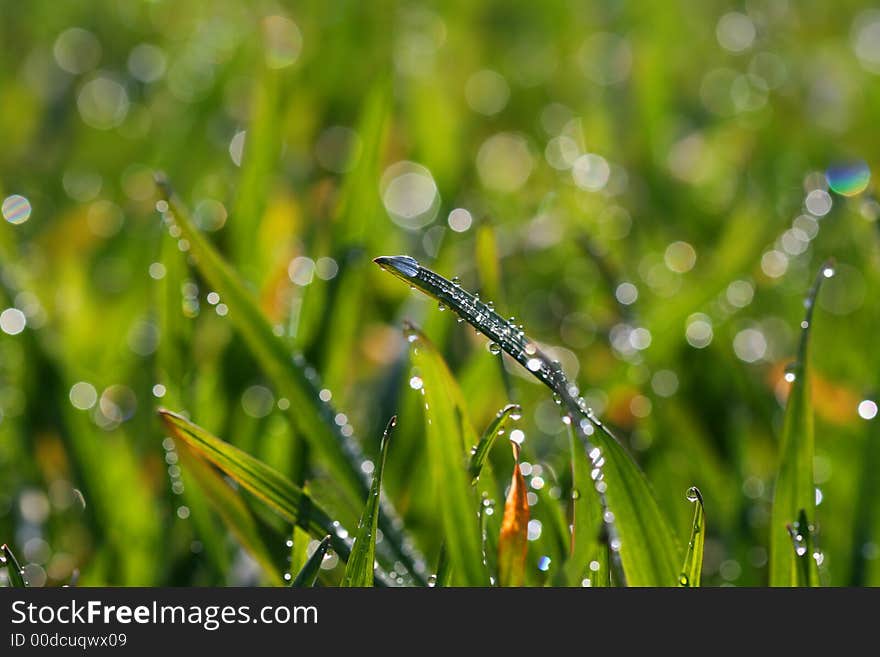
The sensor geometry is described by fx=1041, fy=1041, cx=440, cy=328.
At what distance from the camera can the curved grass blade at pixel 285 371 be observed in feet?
2.74

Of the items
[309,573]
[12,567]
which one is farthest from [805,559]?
[12,567]

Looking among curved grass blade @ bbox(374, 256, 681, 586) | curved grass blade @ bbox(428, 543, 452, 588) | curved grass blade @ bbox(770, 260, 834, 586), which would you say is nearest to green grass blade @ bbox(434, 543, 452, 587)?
curved grass blade @ bbox(428, 543, 452, 588)

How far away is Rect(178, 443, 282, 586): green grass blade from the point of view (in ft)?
2.55

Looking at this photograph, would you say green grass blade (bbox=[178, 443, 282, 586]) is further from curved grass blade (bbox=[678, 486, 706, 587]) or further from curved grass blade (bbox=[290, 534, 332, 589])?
curved grass blade (bbox=[678, 486, 706, 587])

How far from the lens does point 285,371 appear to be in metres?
0.87

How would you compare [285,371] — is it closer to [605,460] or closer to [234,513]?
[234,513]

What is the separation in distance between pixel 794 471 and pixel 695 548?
128 mm

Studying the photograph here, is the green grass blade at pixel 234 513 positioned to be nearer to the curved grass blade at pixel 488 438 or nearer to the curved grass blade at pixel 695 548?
the curved grass blade at pixel 488 438

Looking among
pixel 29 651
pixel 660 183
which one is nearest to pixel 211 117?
pixel 660 183

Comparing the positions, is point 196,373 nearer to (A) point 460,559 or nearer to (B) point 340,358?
(B) point 340,358

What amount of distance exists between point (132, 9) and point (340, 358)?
1715mm

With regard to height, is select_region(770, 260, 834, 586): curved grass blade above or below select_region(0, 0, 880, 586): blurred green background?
below

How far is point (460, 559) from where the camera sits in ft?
2.28

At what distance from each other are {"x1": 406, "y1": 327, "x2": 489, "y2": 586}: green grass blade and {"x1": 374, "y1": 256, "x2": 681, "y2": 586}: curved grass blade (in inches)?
2.7
